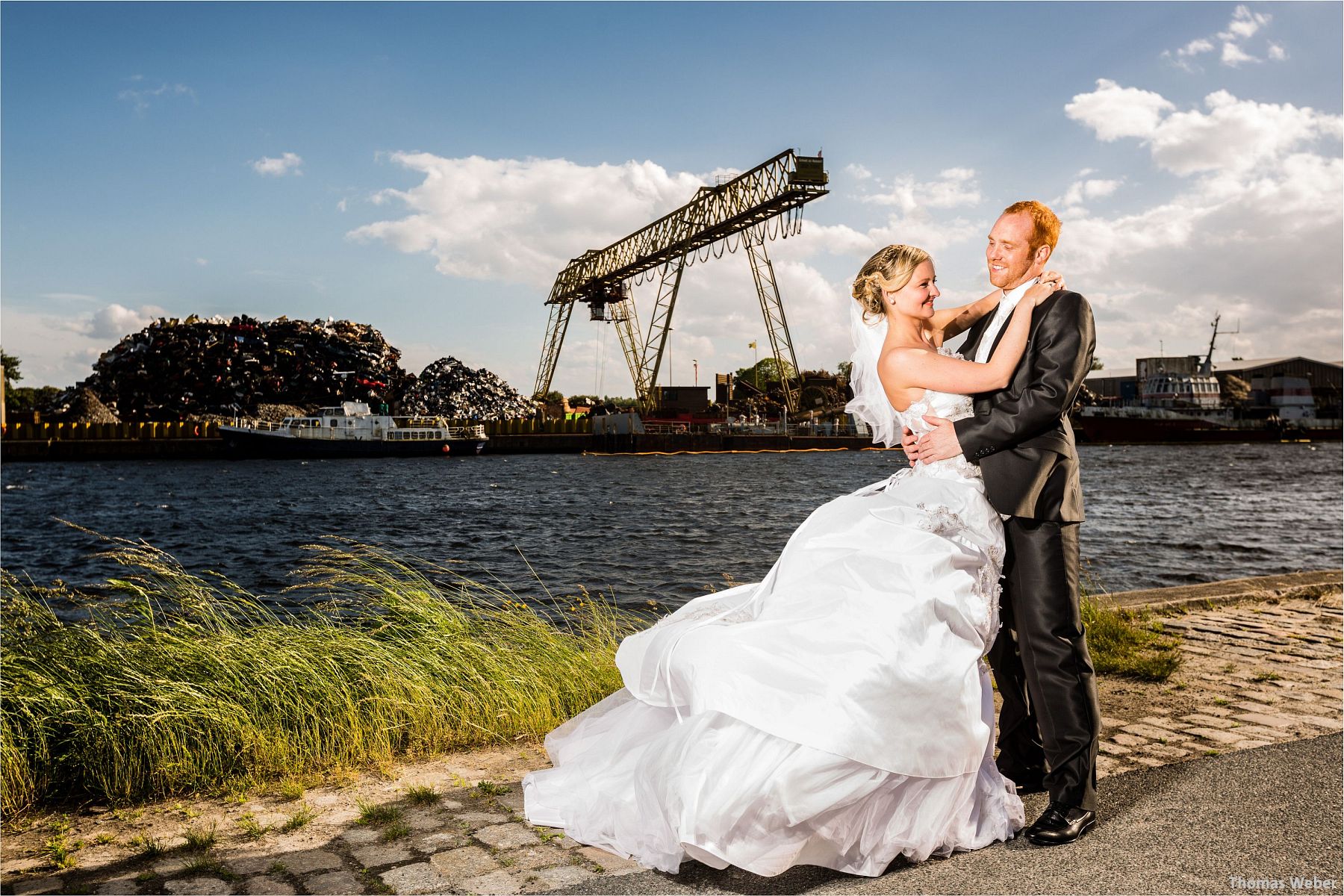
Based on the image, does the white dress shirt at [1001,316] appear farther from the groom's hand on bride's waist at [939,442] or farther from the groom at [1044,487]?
the groom's hand on bride's waist at [939,442]

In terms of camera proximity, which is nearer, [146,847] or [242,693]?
[146,847]

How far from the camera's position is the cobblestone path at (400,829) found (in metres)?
2.41

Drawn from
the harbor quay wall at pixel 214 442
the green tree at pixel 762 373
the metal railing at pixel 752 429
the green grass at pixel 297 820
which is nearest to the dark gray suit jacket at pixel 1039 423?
the green grass at pixel 297 820

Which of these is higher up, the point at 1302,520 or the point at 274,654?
the point at 274,654

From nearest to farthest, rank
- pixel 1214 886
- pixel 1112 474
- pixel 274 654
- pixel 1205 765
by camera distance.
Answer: pixel 1214 886 → pixel 1205 765 → pixel 274 654 → pixel 1112 474

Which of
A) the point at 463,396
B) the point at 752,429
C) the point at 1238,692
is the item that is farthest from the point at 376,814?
the point at 463,396

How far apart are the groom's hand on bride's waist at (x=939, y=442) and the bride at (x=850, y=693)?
0.04 metres

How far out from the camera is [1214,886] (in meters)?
2.24

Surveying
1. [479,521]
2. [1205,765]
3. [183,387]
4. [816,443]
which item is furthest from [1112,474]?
[183,387]

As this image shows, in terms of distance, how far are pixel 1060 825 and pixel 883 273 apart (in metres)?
1.69

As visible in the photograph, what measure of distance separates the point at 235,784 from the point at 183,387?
271ft

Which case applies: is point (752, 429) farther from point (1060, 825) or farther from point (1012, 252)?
point (1060, 825)

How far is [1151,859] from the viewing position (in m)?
2.40

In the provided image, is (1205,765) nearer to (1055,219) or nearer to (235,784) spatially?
(1055,219)
